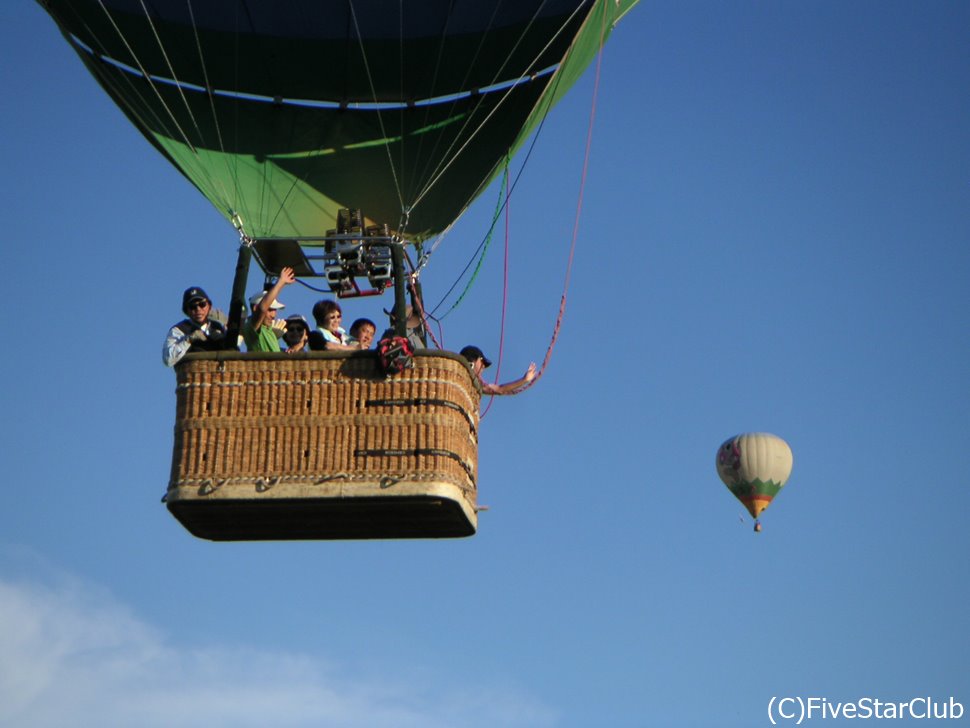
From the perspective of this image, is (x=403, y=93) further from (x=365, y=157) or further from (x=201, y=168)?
(x=201, y=168)

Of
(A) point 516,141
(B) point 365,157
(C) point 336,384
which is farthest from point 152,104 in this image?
(C) point 336,384

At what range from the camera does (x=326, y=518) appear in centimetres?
831

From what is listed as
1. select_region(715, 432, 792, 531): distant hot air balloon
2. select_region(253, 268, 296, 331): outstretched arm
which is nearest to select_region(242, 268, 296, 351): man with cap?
select_region(253, 268, 296, 331): outstretched arm

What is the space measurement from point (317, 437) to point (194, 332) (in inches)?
29.1

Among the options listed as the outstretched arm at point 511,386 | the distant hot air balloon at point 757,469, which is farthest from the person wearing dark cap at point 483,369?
the distant hot air balloon at point 757,469

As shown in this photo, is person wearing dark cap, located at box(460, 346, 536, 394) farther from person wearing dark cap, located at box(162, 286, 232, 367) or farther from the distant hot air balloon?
the distant hot air balloon

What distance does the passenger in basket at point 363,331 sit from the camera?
27.2 ft

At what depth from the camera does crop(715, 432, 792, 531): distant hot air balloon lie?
68.4 feet

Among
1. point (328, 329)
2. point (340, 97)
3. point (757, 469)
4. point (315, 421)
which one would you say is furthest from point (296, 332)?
point (757, 469)

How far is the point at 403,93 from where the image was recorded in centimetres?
1009

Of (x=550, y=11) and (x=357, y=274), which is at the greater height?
(x=550, y=11)

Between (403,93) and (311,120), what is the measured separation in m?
0.51

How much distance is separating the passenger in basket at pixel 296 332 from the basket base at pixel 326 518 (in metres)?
0.77

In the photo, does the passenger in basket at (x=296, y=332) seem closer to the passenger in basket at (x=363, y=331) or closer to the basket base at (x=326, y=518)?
the passenger in basket at (x=363, y=331)
